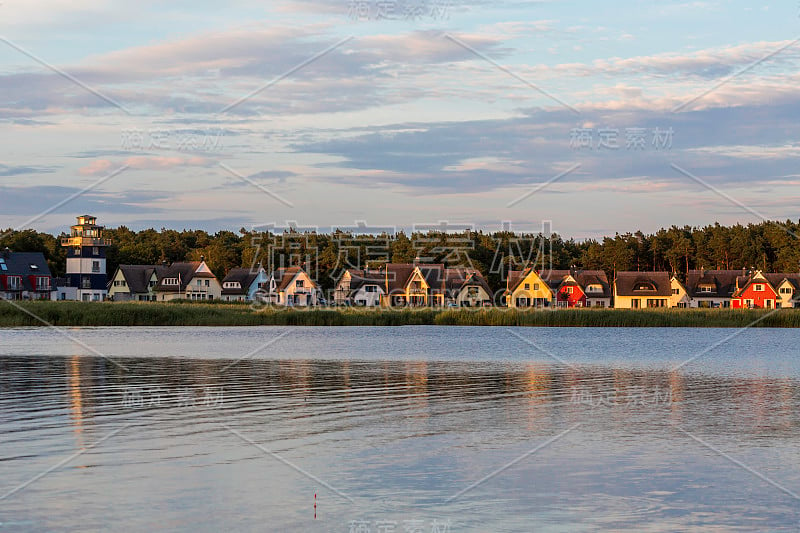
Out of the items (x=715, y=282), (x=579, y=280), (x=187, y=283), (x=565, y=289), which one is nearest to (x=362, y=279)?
(x=187, y=283)

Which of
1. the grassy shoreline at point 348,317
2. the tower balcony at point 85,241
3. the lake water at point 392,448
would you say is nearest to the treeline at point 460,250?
the tower balcony at point 85,241

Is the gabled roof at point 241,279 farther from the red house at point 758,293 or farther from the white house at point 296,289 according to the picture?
the red house at point 758,293

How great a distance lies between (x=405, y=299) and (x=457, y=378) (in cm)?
8392

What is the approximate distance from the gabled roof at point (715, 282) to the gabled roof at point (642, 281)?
3246 mm

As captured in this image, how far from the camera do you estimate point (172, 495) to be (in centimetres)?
1284

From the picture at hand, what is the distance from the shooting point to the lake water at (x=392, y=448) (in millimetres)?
12078

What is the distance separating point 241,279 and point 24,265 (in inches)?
1035

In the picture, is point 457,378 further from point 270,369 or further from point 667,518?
point 667,518

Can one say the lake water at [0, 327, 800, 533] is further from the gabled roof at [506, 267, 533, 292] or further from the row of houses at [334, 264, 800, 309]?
the gabled roof at [506, 267, 533, 292]

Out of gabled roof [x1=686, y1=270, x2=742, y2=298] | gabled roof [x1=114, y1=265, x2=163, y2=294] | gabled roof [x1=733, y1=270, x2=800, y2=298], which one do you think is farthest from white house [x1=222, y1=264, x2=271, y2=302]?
gabled roof [x1=733, y1=270, x2=800, y2=298]

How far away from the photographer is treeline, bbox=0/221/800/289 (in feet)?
403

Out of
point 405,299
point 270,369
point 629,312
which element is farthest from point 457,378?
point 405,299

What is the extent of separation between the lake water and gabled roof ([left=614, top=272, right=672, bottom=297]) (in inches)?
3565

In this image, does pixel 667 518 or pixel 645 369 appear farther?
pixel 645 369
